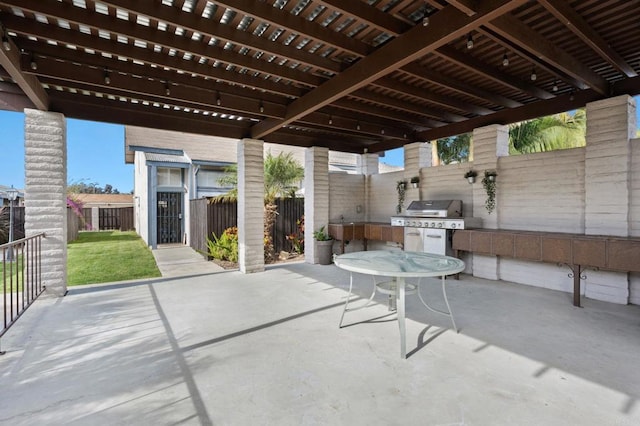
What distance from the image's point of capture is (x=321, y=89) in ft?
14.4

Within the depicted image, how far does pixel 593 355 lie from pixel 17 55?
6343mm

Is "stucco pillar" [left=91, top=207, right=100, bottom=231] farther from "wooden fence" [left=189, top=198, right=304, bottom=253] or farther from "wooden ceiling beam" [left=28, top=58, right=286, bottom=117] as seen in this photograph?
"wooden ceiling beam" [left=28, top=58, right=286, bottom=117]

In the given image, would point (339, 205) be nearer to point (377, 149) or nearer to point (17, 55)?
point (377, 149)

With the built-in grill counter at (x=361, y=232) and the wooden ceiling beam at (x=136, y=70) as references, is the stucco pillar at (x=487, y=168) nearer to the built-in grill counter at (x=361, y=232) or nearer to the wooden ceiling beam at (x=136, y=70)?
the built-in grill counter at (x=361, y=232)

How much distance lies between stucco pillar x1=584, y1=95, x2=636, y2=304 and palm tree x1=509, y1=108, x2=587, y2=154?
153 inches

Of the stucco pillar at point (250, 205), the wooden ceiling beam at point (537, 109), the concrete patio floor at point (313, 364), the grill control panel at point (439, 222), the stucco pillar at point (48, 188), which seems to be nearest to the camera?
the concrete patio floor at point (313, 364)

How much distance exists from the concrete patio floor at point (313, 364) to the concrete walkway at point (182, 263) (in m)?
2.10

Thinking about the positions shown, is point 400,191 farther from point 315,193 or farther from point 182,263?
point 182,263

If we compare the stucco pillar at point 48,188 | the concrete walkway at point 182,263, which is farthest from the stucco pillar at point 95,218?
the stucco pillar at point 48,188

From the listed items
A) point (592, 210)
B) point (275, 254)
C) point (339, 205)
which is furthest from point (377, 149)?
point (592, 210)

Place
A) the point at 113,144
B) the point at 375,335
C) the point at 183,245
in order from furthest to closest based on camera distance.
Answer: the point at 113,144
the point at 183,245
the point at 375,335

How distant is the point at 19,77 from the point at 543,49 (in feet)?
18.7

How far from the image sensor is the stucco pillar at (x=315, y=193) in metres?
7.51

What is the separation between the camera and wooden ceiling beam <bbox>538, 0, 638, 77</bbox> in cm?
274
